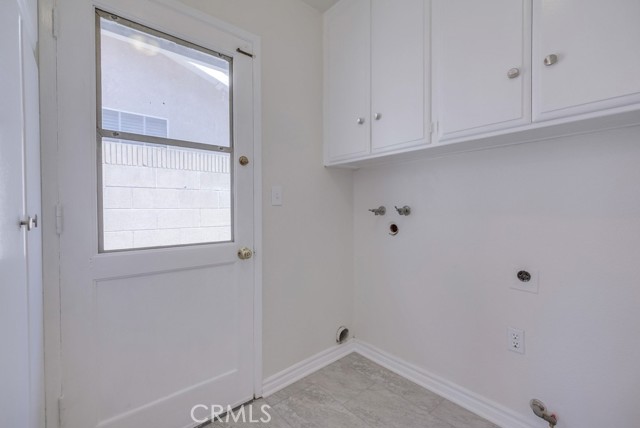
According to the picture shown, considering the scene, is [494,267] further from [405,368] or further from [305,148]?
[305,148]

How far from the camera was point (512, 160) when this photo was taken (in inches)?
55.1

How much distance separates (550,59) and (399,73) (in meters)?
0.67

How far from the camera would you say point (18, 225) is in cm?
69

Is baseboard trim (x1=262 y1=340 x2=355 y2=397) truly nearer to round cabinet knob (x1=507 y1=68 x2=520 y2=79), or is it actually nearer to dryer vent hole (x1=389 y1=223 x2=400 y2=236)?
dryer vent hole (x1=389 y1=223 x2=400 y2=236)

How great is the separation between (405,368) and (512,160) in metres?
1.42

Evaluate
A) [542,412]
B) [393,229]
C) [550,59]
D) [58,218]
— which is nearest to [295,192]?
[393,229]

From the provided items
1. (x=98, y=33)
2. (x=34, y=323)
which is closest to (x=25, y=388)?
(x=34, y=323)

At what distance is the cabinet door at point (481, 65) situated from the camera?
42.8 inches

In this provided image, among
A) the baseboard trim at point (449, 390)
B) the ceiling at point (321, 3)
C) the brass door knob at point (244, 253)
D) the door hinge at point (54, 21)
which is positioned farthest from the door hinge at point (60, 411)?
the ceiling at point (321, 3)

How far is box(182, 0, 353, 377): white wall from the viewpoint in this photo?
5.50 feet

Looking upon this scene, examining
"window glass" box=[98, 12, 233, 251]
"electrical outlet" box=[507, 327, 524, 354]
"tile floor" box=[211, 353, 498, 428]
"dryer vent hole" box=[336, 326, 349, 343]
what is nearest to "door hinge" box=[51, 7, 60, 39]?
"window glass" box=[98, 12, 233, 251]

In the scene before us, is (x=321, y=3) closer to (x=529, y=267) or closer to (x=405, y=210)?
(x=405, y=210)

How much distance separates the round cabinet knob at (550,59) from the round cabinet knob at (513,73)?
Result: 0.09 m

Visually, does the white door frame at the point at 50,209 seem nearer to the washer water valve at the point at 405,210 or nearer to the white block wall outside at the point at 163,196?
the white block wall outside at the point at 163,196
